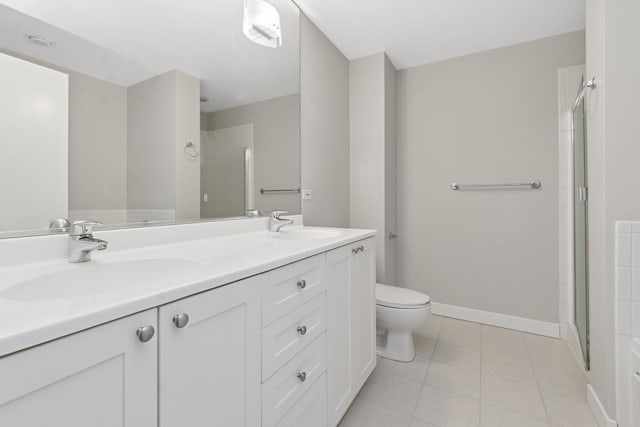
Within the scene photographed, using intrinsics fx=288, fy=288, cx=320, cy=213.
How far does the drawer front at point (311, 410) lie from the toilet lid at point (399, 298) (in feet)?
2.57

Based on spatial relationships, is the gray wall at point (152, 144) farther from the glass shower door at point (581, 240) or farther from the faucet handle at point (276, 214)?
the glass shower door at point (581, 240)

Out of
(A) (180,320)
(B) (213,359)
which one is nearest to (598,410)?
(B) (213,359)

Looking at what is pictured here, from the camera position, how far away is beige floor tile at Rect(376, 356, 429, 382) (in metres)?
1.67

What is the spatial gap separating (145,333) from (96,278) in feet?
1.26

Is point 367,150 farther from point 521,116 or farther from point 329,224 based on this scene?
point 521,116

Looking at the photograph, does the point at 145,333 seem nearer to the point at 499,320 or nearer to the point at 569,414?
the point at 569,414

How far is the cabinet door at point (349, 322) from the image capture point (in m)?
1.15

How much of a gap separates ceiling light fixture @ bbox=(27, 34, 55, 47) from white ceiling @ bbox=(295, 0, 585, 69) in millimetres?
1480

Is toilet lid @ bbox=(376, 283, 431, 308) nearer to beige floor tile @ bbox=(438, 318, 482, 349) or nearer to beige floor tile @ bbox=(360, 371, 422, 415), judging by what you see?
beige floor tile @ bbox=(360, 371, 422, 415)

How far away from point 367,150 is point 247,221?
1.35m

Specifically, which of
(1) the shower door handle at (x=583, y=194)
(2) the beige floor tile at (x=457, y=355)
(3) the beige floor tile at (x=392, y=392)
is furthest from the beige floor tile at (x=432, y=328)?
(1) the shower door handle at (x=583, y=194)

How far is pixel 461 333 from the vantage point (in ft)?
7.21

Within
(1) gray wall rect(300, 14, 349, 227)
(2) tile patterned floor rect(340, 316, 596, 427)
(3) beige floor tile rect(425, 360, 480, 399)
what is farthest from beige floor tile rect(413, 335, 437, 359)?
(1) gray wall rect(300, 14, 349, 227)

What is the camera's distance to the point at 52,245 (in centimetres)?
80
